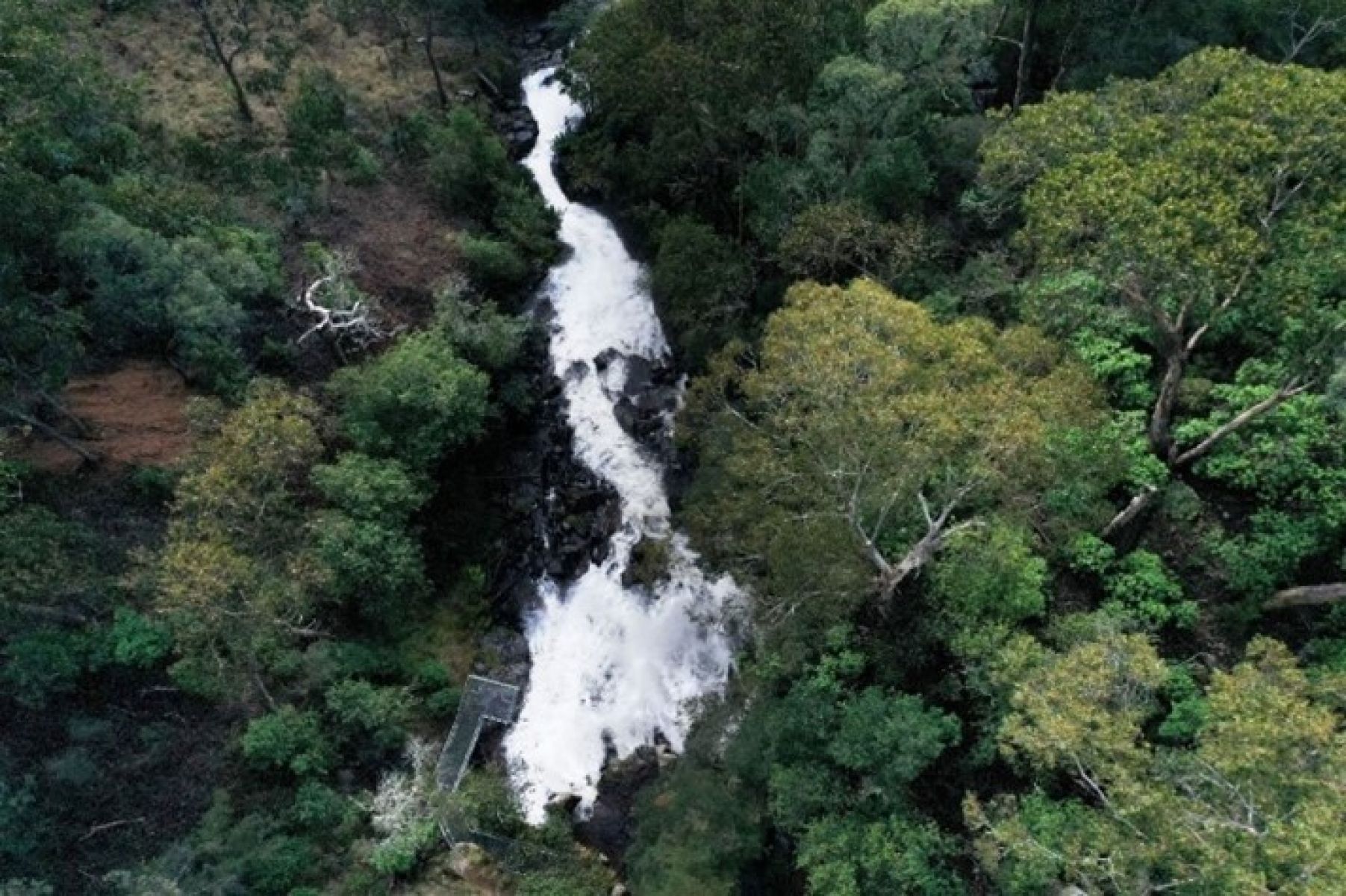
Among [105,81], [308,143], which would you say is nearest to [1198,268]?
[308,143]

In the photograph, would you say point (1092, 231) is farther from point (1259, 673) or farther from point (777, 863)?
point (777, 863)

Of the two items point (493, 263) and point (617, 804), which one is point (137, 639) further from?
point (493, 263)

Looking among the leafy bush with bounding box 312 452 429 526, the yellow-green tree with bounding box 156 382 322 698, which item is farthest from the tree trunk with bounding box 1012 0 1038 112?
the yellow-green tree with bounding box 156 382 322 698

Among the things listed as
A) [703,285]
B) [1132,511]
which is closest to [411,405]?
[703,285]

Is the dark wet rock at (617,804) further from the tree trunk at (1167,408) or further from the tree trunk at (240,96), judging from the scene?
the tree trunk at (240,96)

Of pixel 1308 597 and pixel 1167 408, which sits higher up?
pixel 1167 408

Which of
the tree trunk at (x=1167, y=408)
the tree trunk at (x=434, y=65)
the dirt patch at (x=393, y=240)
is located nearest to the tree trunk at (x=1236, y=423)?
the tree trunk at (x=1167, y=408)
